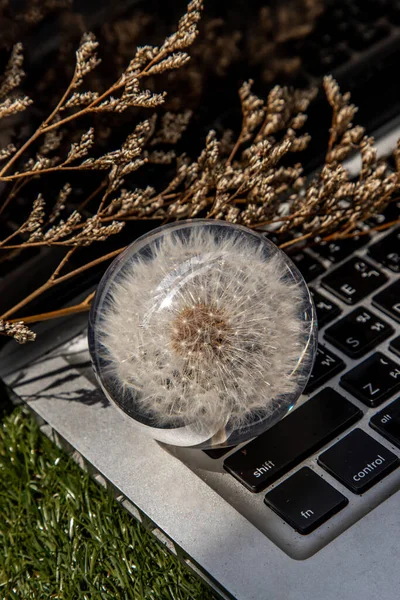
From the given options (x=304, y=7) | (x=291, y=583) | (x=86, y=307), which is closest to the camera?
(x=291, y=583)

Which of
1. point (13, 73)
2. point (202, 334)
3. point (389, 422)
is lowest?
point (389, 422)

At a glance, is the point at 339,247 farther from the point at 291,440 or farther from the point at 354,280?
the point at 291,440

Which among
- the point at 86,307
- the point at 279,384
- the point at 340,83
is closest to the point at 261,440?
the point at 279,384

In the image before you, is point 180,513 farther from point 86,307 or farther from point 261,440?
point 86,307

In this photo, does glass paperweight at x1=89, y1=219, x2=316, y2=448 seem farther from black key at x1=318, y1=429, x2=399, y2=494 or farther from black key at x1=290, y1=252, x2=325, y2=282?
black key at x1=290, y1=252, x2=325, y2=282

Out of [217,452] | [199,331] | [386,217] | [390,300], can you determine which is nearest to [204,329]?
[199,331]

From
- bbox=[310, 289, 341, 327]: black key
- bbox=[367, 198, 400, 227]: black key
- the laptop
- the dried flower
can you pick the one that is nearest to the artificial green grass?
the laptop

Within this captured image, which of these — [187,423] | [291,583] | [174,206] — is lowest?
[291,583]
